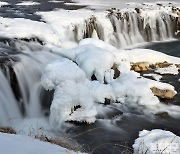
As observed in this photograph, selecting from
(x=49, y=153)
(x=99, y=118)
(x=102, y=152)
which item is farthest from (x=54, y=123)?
(x=49, y=153)

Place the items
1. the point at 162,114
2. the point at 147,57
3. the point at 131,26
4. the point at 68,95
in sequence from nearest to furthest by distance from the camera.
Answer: the point at 68,95
the point at 162,114
the point at 147,57
the point at 131,26

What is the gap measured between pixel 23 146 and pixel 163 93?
22.6 feet

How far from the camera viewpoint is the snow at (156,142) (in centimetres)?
610

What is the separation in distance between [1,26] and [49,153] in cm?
962

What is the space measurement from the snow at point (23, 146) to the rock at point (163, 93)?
6.57 meters

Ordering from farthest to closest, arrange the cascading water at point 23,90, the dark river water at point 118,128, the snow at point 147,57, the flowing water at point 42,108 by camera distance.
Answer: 1. the snow at point 147,57
2. the cascading water at point 23,90
3. the flowing water at point 42,108
4. the dark river water at point 118,128

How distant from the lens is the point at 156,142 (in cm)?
631

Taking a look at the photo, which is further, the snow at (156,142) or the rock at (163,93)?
the rock at (163,93)

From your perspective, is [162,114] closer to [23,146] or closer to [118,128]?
[118,128]

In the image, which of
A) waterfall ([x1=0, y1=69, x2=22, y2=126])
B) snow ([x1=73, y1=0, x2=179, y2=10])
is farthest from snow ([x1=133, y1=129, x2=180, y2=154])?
snow ([x1=73, y1=0, x2=179, y2=10])

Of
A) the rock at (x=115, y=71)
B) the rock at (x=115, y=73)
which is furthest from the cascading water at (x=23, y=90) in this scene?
the rock at (x=115, y=71)

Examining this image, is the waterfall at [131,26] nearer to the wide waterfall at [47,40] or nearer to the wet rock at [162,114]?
the wide waterfall at [47,40]

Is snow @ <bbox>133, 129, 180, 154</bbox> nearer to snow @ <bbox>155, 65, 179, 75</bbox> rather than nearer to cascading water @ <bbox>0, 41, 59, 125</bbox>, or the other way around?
cascading water @ <bbox>0, 41, 59, 125</bbox>

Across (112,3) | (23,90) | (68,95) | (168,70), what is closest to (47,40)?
(23,90)
